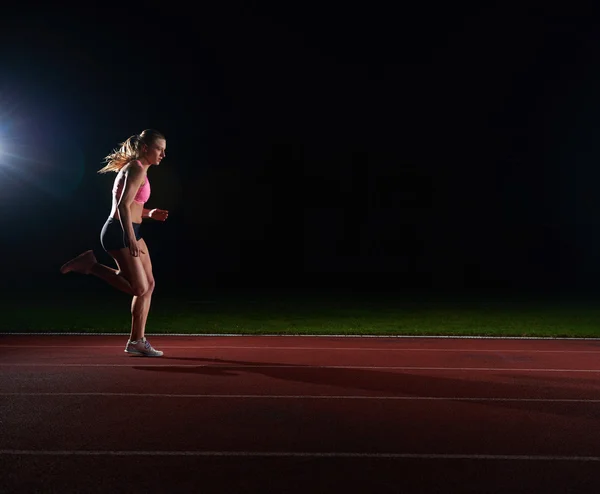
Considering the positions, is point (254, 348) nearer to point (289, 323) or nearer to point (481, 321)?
point (289, 323)

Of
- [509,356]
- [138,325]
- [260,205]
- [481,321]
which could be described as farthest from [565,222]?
[138,325]

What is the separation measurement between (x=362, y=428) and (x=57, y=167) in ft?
91.1

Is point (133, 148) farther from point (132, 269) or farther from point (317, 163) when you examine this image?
point (317, 163)

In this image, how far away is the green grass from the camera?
1125 cm

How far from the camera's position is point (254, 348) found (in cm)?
883

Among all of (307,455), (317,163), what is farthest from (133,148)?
(317,163)

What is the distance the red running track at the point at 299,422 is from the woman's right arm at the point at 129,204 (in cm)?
131

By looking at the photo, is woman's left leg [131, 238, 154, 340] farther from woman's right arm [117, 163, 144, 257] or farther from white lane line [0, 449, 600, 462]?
white lane line [0, 449, 600, 462]

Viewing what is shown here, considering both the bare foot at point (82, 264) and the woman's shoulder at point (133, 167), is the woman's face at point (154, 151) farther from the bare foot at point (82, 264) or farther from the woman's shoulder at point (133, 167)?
the bare foot at point (82, 264)

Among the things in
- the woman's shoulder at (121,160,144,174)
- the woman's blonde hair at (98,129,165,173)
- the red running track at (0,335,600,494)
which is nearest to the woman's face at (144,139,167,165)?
the woman's blonde hair at (98,129,165,173)

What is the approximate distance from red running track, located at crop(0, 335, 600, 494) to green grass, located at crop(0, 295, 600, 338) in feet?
9.23

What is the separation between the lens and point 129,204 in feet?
23.2

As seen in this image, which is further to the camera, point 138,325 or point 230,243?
point 230,243

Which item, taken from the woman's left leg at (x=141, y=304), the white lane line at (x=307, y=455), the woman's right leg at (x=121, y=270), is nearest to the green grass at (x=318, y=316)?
the woman's left leg at (x=141, y=304)
